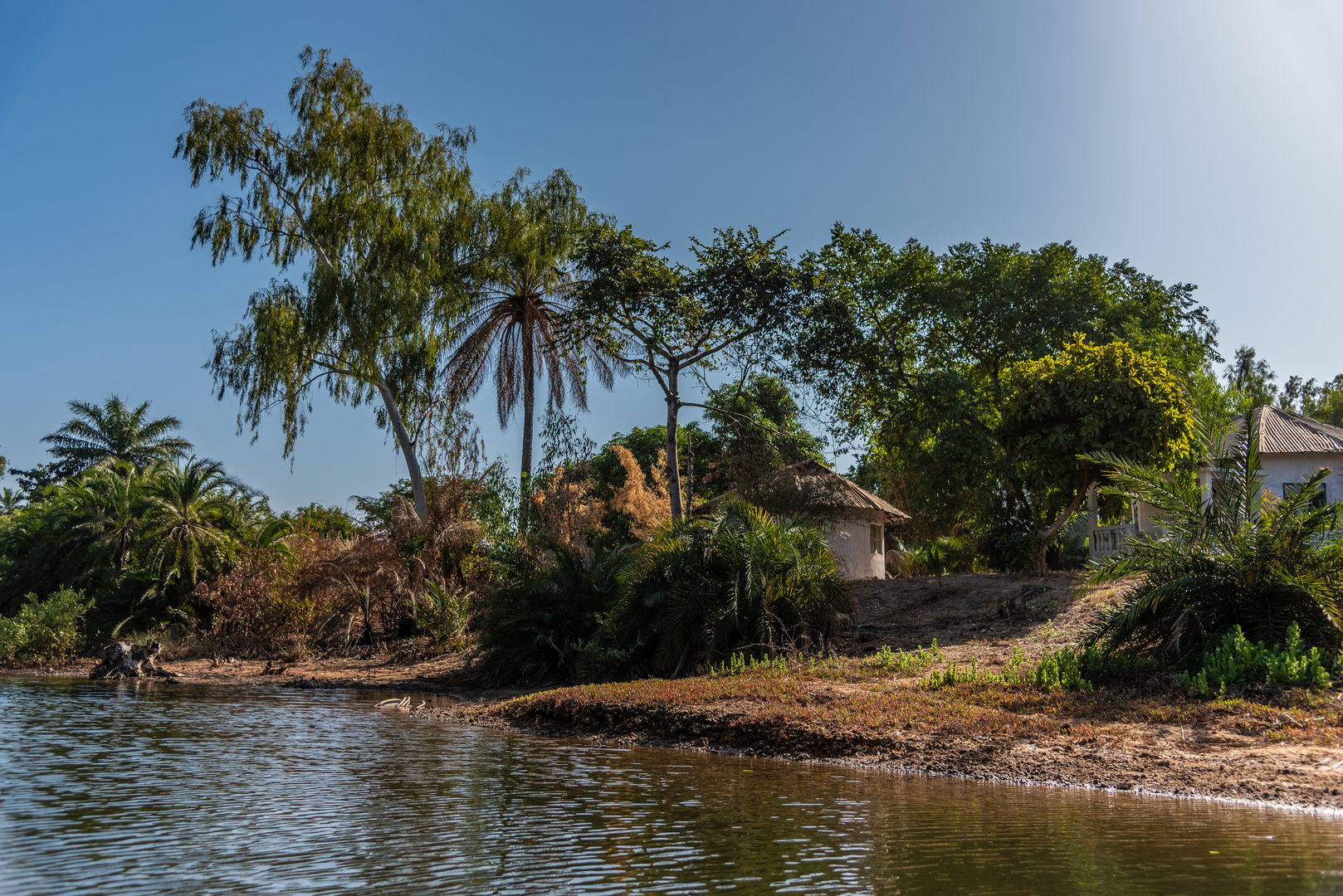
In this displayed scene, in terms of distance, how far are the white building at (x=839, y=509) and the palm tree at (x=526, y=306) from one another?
5418 mm

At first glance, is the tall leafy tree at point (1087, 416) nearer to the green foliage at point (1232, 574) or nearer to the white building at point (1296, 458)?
the green foliage at point (1232, 574)

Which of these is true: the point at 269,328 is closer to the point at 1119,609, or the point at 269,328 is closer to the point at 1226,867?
the point at 1119,609

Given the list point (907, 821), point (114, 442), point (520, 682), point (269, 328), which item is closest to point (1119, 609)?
point (907, 821)

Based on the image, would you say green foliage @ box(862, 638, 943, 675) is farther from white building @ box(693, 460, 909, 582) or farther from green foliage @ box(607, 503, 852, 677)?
white building @ box(693, 460, 909, 582)

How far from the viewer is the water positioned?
476 cm

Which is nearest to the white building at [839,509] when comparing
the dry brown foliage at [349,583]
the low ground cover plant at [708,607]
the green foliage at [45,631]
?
the low ground cover plant at [708,607]

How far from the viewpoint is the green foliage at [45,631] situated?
74.4ft

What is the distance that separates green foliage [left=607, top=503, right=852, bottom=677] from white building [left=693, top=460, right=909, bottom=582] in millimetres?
5670

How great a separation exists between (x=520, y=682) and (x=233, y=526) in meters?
14.9

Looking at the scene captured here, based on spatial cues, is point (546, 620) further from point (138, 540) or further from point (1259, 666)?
point (138, 540)

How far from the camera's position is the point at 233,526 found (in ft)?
89.9

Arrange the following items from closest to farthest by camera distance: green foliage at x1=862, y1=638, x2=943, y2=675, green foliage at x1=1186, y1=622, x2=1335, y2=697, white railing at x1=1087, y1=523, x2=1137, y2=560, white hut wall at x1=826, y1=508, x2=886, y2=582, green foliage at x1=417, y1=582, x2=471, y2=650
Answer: green foliage at x1=1186, y1=622, x2=1335, y2=697 → green foliage at x1=862, y1=638, x2=943, y2=675 → white railing at x1=1087, y1=523, x2=1137, y2=560 → green foliage at x1=417, y1=582, x2=471, y2=650 → white hut wall at x1=826, y1=508, x2=886, y2=582

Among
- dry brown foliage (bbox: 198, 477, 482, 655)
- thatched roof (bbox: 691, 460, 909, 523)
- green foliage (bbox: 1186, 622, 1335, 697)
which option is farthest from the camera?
thatched roof (bbox: 691, 460, 909, 523)

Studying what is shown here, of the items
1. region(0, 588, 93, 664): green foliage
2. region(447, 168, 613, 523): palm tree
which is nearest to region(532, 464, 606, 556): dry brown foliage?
region(447, 168, 613, 523): palm tree
